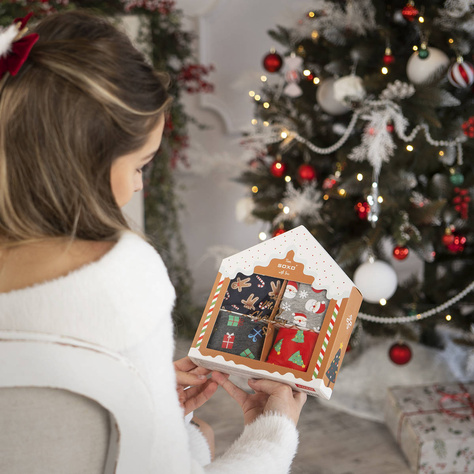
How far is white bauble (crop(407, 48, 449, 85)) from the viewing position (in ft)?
5.54

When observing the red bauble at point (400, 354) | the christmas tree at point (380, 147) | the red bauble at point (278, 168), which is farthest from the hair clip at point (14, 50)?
the red bauble at point (400, 354)

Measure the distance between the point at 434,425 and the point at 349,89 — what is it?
114cm

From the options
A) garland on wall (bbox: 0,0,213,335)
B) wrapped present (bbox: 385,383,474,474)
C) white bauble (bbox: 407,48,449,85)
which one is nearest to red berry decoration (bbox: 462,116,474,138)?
white bauble (bbox: 407,48,449,85)

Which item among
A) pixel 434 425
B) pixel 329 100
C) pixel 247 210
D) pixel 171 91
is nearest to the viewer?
pixel 434 425

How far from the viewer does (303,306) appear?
0.96m

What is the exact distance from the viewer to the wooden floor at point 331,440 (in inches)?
71.4

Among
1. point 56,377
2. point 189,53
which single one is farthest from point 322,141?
point 56,377

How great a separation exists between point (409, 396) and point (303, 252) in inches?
48.3

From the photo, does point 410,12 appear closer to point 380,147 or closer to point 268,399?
point 380,147

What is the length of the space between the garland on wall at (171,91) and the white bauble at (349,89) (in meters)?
0.90

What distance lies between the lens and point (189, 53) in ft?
8.65

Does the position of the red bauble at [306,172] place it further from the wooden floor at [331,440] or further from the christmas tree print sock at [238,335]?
the christmas tree print sock at [238,335]

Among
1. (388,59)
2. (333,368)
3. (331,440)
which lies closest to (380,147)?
(388,59)

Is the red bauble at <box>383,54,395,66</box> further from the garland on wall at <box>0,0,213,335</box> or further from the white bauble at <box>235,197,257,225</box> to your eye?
the garland on wall at <box>0,0,213,335</box>
